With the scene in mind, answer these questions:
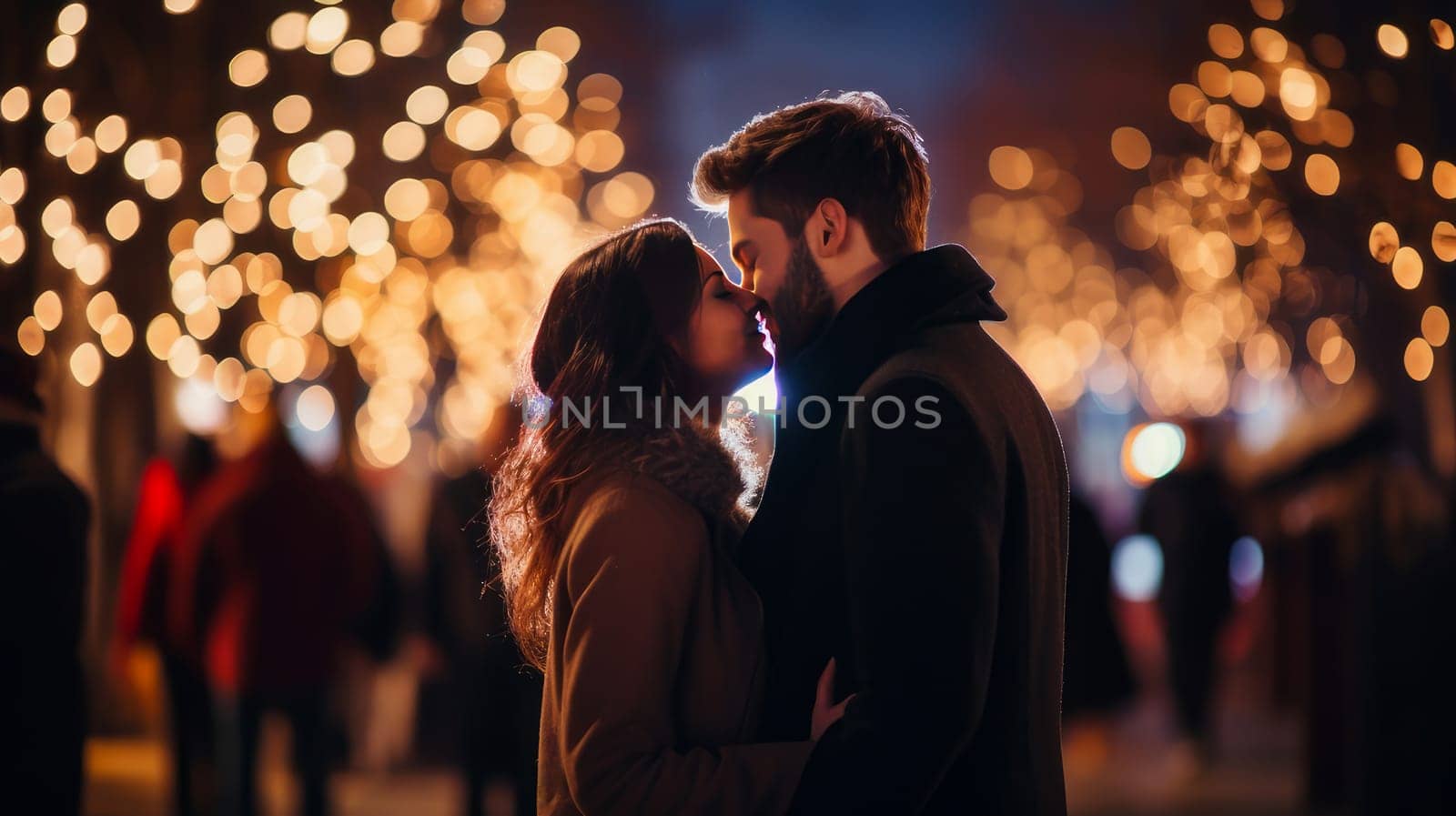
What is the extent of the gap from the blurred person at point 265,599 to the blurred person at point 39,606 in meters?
3.48

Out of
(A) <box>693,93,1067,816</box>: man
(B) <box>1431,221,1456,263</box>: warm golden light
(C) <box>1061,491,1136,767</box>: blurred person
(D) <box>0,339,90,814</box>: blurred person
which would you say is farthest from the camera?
(C) <box>1061,491,1136,767</box>: blurred person

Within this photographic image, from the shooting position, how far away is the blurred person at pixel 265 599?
7.47 metres

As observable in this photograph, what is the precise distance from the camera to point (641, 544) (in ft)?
9.41

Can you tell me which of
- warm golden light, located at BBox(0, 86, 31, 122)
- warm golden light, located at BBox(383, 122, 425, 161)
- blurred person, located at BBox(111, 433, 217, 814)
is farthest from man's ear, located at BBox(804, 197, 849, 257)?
warm golden light, located at BBox(383, 122, 425, 161)

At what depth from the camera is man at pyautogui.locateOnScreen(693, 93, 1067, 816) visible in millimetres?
2654

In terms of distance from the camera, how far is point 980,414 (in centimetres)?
278

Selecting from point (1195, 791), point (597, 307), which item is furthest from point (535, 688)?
Answer: point (1195, 791)

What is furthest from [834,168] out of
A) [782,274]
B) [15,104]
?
[15,104]

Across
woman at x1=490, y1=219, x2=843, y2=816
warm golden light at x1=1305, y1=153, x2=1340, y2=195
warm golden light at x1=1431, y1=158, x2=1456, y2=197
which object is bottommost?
woman at x1=490, y1=219, x2=843, y2=816

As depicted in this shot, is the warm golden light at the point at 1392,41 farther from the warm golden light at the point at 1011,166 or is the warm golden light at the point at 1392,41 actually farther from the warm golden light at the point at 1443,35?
the warm golden light at the point at 1011,166

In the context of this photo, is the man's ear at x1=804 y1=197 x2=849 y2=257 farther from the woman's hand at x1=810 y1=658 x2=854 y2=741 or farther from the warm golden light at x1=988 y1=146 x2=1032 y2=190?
the warm golden light at x1=988 y1=146 x2=1032 y2=190

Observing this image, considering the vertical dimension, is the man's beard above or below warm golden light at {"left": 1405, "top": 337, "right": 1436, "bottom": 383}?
below

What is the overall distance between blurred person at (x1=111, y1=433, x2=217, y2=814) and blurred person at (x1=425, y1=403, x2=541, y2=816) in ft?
4.20

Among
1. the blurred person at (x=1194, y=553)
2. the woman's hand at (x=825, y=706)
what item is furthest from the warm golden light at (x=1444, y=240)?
the blurred person at (x=1194, y=553)
